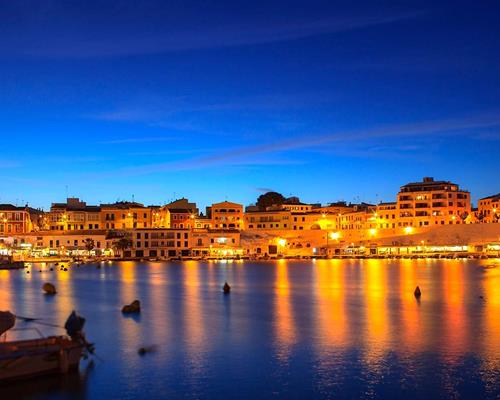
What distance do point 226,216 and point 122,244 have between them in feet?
75.9

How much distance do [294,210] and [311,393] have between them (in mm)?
109390

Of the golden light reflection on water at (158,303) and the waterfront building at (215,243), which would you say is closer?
the golden light reflection on water at (158,303)

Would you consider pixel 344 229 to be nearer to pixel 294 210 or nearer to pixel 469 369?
pixel 294 210

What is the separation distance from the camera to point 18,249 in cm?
10512

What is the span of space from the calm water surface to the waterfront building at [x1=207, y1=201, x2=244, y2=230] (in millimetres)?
64157

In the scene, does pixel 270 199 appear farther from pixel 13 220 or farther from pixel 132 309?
pixel 132 309

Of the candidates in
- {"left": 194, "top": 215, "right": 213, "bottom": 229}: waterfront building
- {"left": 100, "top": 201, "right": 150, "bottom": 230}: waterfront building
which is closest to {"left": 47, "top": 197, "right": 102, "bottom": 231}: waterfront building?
{"left": 100, "top": 201, "right": 150, "bottom": 230}: waterfront building

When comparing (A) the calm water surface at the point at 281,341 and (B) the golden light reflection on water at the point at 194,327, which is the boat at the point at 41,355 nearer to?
(A) the calm water surface at the point at 281,341

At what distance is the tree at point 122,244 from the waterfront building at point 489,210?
6581 cm

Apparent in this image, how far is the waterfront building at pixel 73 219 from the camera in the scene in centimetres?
11625

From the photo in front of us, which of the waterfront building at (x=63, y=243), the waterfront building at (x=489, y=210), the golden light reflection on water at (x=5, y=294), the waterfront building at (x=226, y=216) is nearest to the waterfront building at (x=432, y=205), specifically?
the waterfront building at (x=489, y=210)

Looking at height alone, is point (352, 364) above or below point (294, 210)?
below

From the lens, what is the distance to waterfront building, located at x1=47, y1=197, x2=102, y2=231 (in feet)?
381

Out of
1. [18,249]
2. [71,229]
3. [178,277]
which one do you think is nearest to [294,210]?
[71,229]
